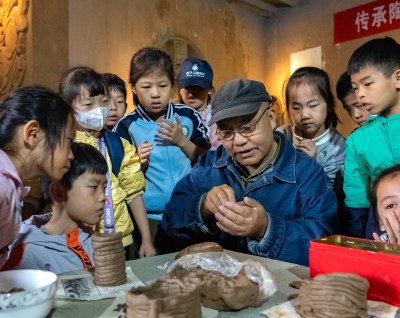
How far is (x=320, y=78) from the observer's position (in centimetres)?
256

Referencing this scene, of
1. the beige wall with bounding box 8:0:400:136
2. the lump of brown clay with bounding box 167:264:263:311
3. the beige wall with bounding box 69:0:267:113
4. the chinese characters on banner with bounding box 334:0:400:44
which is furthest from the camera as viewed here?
the chinese characters on banner with bounding box 334:0:400:44

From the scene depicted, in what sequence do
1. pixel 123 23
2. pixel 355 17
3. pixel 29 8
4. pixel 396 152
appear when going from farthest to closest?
1. pixel 355 17
2. pixel 123 23
3. pixel 29 8
4. pixel 396 152

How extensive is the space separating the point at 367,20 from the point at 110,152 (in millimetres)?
5395

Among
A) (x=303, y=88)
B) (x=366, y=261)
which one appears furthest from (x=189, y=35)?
(x=366, y=261)

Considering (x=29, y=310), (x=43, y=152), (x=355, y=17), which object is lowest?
(x=29, y=310)

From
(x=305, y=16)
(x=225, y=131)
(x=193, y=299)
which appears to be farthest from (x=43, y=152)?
(x=305, y=16)

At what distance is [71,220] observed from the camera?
1768 mm

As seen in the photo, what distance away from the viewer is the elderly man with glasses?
5.14 ft

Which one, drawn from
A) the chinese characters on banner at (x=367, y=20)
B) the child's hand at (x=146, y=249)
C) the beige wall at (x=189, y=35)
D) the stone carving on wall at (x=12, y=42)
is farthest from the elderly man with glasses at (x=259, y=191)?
the chinese characters on banner at (x=367, y=20)

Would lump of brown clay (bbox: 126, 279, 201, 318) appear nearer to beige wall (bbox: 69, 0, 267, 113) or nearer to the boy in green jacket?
the boy in green jacket

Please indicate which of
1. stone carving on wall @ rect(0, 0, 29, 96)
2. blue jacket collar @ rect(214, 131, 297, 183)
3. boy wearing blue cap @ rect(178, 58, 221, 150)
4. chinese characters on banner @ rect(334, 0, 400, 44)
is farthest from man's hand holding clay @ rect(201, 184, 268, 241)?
chinese characters on banner @ rect(334, 0, 400, 44)

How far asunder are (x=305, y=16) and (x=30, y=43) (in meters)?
4.85

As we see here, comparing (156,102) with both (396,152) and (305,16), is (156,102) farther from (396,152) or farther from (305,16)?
(305,16)

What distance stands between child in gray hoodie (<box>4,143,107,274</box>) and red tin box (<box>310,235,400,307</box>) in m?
0.96
